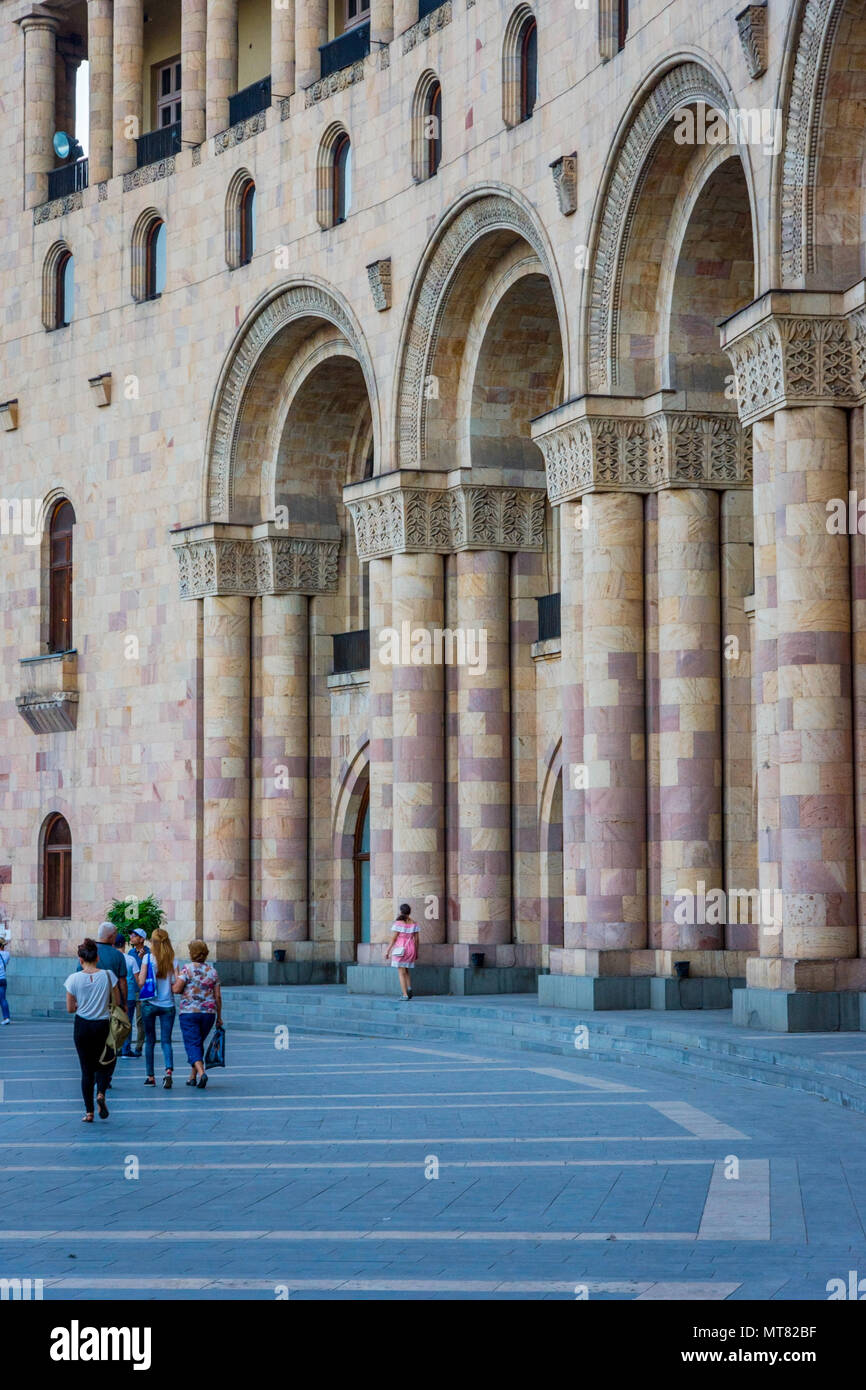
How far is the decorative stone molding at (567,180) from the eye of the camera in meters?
27.0

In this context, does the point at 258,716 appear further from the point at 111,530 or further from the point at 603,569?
the point at 603,569

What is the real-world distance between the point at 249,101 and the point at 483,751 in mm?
12638

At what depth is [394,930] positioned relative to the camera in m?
30.3

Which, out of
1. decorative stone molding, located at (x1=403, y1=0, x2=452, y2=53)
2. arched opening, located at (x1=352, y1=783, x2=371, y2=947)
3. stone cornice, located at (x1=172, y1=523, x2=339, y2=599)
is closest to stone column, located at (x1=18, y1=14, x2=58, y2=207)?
stone cornice, located at (x1=172, y1=523, x2=339, y2=599)

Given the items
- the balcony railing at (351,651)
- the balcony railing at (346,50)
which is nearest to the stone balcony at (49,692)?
the balcony railing at (351,651)

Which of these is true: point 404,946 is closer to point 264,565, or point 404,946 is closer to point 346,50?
point 264,565

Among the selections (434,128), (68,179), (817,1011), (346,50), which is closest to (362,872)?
(434,128)

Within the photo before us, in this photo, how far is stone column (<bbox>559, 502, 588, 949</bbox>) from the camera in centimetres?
2700

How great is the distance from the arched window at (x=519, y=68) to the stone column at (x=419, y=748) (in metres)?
6.44

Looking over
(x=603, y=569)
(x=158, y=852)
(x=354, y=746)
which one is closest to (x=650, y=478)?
(x=603, y=569)

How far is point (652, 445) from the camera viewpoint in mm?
26391
